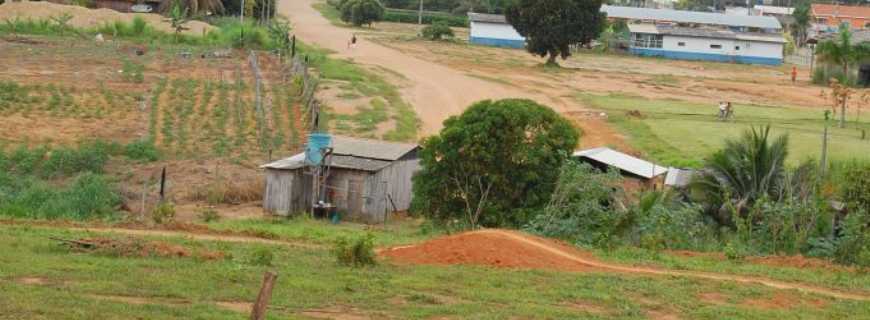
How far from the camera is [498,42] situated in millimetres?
96688

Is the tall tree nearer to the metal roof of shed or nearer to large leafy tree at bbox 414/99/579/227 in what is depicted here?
the metal roof of shed

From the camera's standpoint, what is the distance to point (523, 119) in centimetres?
2594

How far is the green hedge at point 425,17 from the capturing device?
376 ft

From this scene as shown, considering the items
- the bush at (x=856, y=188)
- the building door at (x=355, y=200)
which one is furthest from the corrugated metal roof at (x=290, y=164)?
the bush at (x=856, y=188)

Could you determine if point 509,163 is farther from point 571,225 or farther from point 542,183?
point 571,225

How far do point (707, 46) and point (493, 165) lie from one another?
72.3 meters

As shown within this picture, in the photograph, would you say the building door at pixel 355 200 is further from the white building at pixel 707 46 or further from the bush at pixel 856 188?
the white building at pixel 707 46

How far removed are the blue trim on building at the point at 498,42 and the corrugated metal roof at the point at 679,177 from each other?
217 ft

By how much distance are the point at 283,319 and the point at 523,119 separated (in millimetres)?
13525

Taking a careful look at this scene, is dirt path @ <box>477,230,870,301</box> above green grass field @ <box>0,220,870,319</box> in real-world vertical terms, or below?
below

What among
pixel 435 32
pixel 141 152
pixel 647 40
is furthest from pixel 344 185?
pixel 647 40

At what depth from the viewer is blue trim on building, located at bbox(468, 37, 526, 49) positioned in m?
96.1

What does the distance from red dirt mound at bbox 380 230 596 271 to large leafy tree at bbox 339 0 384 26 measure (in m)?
84.0

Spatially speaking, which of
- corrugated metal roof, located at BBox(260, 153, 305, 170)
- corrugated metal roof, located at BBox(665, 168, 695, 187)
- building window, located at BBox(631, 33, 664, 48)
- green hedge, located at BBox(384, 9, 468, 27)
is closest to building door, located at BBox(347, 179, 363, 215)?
corrugated metal roof, located at BBox(260, 153, 305, 170)
